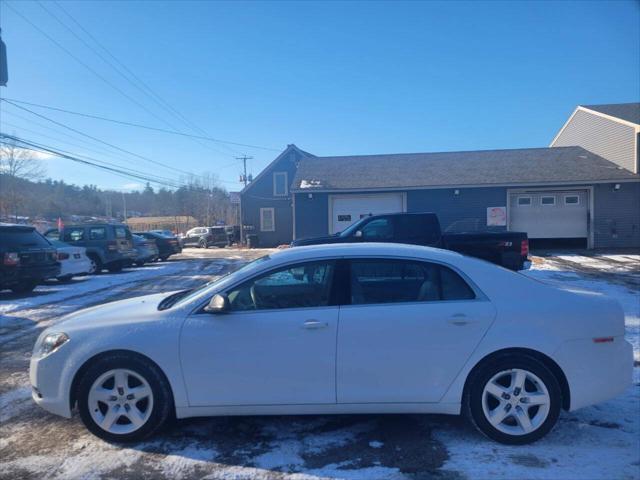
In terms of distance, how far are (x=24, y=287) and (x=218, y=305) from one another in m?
10.9

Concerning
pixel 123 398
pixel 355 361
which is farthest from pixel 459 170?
pixel 123 398

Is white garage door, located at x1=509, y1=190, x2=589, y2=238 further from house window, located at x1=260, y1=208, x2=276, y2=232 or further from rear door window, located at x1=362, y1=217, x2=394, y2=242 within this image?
house window, located at x1=260, y1=208, x2=276, y2=232

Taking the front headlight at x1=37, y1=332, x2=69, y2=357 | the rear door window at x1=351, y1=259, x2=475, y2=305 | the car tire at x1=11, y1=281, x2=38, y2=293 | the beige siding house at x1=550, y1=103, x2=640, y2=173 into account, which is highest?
the beige siding house at x1=550, y1=103, x2=640, y2=173

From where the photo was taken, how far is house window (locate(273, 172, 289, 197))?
3444 cm

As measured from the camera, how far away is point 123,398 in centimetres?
361

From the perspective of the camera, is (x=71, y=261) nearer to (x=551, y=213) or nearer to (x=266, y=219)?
(x=551, y=213)

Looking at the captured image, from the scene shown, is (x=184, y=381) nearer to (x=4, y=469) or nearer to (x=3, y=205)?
(x=4, y=469)

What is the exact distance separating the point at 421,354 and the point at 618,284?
391 inches

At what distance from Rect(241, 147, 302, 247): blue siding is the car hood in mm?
29208

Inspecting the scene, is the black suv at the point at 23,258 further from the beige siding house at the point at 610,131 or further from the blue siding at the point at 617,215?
the beige siding house at the point at 610,131

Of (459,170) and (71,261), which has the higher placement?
(459,170)

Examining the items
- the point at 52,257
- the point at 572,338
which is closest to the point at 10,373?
the point at 572,338

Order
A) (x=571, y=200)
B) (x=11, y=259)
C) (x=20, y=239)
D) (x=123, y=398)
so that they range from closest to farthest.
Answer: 1. (x=123, y=398)
2. (x=11, y=259)
3. (x=20, y=239)
4. (x=571, y=200)

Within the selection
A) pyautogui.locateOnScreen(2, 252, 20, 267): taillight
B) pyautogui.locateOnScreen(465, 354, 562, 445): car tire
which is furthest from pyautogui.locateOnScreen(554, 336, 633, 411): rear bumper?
pyautogui.locateOnScreen(2, 252, 20, 267): taillight
